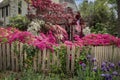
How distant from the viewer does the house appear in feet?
108

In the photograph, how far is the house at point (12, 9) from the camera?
108ft

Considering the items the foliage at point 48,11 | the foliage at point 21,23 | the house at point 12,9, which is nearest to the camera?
the foliage at point 48,11

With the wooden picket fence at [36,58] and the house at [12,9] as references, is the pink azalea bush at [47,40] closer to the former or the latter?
the wooden picket fence at [36,58]

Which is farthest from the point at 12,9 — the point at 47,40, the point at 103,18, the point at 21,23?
the point at 47,40

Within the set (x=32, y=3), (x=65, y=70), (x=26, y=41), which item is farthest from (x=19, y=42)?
(x=32, y=3)

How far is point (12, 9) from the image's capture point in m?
33.0

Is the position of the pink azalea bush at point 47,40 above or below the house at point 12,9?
below

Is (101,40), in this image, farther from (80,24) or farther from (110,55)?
(80,24)

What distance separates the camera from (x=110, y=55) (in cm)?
963

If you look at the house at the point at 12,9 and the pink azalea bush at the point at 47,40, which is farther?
the house at the point at 12,9

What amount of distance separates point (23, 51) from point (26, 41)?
0.48 metres

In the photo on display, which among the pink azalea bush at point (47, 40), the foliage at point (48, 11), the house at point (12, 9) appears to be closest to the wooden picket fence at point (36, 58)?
the pink azalea bush at point (47, 40)

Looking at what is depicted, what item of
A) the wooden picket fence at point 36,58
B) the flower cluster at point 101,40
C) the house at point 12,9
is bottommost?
the wooden picket fence at point 36,58

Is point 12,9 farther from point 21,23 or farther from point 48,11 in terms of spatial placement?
point 48,11
